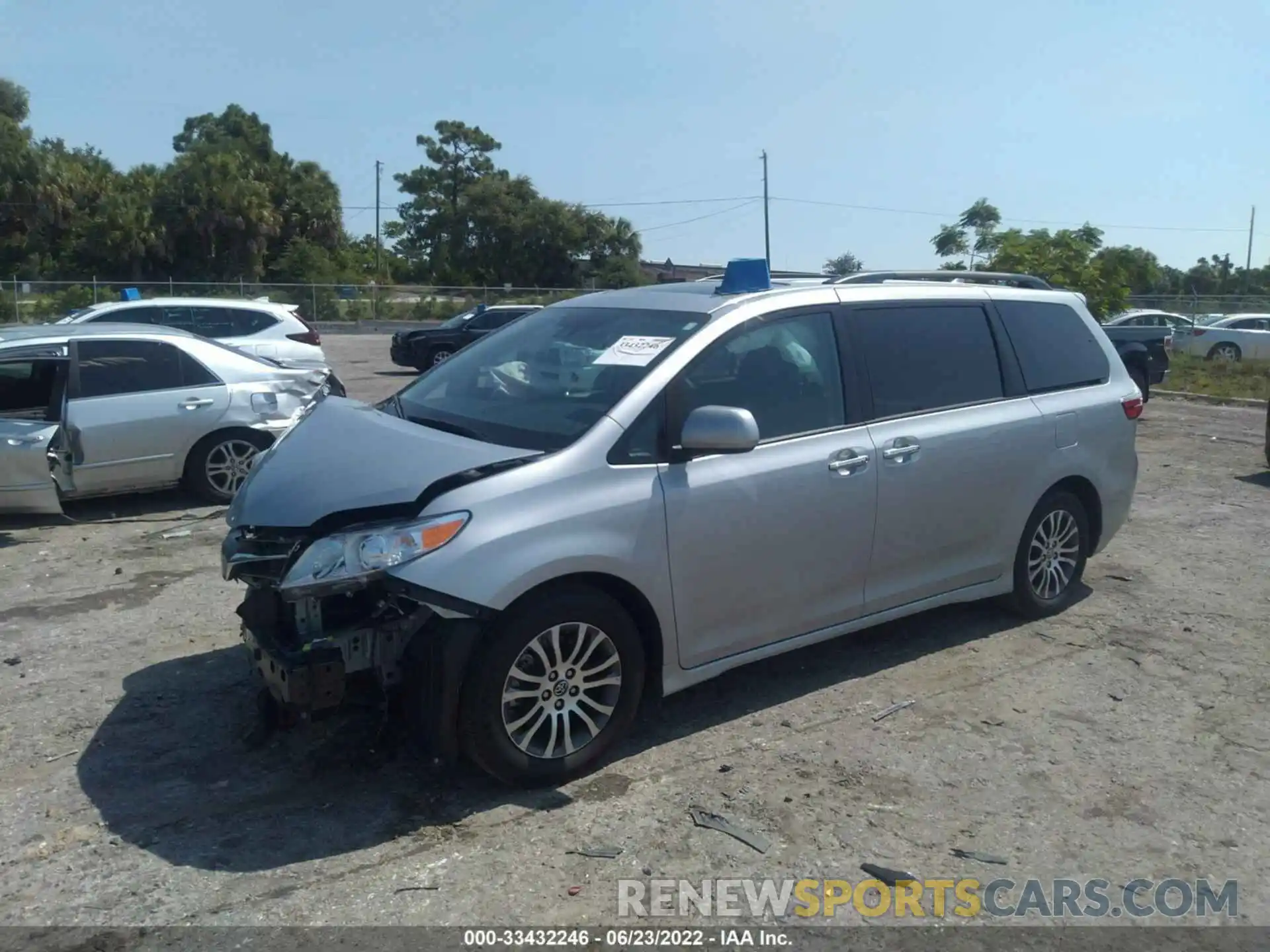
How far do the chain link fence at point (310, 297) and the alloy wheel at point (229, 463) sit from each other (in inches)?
1047

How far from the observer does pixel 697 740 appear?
15.5 feet

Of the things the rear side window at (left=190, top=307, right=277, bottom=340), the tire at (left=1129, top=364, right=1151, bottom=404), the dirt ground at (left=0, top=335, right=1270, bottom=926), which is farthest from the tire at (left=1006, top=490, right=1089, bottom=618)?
the tire at (left=1129, top=364, right=1151, bottom=404)

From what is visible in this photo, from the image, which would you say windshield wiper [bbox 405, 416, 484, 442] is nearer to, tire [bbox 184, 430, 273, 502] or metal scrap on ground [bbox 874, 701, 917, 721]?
metal scrap on ground [bbox 874, 701, 917, 721]

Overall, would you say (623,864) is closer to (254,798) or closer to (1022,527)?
(254,798)

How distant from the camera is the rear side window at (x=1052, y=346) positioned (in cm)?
614

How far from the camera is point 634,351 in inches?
188

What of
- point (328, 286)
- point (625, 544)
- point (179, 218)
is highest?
point (179, 218)

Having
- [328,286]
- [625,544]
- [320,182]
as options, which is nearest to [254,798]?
[625,544]

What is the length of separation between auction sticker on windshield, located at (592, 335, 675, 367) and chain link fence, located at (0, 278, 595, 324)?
104 feet

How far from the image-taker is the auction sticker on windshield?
470 centimetres

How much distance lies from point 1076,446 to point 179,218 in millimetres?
48276

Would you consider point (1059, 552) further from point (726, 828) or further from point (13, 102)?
point (13, 102)

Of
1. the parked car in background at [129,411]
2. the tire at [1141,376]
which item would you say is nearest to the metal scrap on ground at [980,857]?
the parked car in background at [129,411]

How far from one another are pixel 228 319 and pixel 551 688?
467 inches
